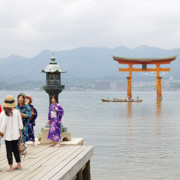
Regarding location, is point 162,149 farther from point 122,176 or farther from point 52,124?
point 52,124

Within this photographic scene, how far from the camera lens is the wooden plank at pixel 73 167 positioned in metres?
5.72

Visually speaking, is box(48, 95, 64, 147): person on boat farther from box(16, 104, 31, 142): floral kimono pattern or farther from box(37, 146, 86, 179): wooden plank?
box(16, 104, 31, 142): floral kimono pattern

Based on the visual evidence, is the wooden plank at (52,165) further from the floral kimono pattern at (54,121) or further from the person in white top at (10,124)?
the floral kimono pattern at (54,121)

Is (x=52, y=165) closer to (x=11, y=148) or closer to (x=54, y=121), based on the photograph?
(x=11, y=148)

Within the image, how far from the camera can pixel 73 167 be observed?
639 cm

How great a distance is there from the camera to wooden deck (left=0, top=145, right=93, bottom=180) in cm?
576

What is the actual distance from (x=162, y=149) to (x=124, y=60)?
1800 inches

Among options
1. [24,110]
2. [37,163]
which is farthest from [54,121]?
[37,163]

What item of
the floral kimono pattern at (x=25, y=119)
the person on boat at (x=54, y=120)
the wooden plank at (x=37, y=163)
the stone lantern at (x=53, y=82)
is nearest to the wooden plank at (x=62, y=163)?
the wooden plank at (x=37, y=163)

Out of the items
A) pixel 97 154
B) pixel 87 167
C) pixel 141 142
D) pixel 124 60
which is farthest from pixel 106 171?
pixel 124 60

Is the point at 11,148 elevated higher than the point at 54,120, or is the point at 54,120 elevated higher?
the point at 54,120

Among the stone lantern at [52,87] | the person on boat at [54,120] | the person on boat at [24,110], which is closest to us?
the person on boat at [24,110]

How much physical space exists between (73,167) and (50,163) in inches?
18.3

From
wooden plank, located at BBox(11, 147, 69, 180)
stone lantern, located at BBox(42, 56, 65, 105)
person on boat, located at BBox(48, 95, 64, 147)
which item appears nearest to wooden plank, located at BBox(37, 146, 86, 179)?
wooden plank, located at BBox(11, 147, 69, 180)
